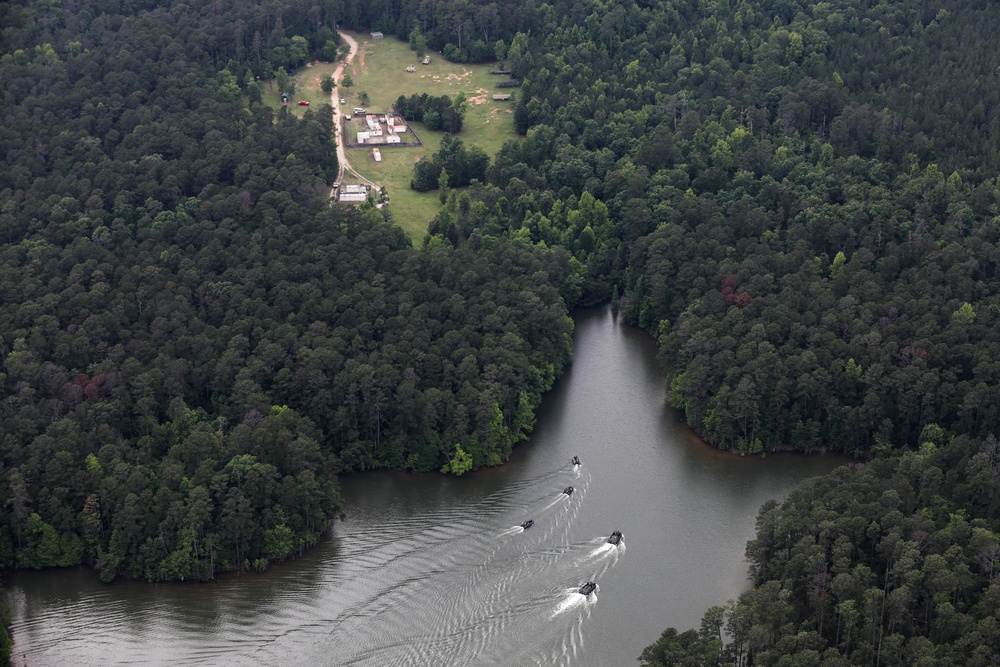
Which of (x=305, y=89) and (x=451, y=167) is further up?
(x=451, y=167)

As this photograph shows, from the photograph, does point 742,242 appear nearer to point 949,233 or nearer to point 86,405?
point 949,233

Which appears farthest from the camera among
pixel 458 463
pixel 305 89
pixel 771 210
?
pixel 305 89

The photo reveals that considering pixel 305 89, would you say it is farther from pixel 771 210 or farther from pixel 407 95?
pixel 771 210

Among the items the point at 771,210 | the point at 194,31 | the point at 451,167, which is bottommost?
the point at 451,167

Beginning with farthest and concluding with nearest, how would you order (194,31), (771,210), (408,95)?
(408,95)
(194,31)
(771,210)

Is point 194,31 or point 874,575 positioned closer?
point 874,575

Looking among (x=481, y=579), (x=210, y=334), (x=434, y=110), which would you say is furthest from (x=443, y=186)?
(x=481, y=579)
